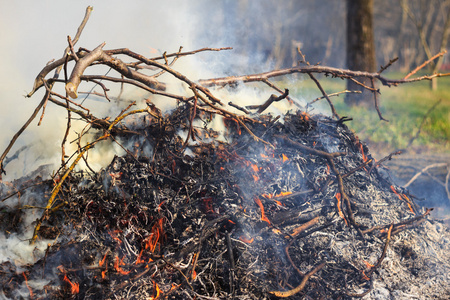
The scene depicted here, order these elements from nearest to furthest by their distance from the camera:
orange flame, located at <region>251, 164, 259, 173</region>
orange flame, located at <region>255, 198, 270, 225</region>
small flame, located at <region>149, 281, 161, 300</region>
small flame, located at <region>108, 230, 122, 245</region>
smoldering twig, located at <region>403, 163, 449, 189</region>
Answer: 1. small flame, located at <region>149, 281, 161, 300</region>
2. small flame, located at <region>108, 230, 122, 245</region>
3. orange flame, located at <region>255, 198, 270, 225</region>
4. orange flame, located at <region>251, 164, 259, 173</region>
5. smoldering twig, located at <region>403, 163, 449, 189</region>

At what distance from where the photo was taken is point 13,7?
4.96 m

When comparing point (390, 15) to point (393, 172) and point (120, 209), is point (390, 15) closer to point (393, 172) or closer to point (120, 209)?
point (393, 172)

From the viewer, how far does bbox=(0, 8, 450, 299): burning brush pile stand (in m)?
2.94

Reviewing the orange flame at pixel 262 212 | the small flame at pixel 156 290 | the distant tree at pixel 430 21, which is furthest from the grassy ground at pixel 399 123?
the small flame at pixel 156 290

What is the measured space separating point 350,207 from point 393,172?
3119mm

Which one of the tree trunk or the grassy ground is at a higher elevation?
the tree trunk

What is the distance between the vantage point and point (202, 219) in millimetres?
3221

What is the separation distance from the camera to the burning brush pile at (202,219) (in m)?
2.94

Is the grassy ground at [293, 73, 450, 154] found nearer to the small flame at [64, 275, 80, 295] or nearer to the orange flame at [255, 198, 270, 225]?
the orange flame at [255, 198, 270, 225]

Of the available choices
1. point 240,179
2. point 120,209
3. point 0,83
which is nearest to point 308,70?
point 240,179

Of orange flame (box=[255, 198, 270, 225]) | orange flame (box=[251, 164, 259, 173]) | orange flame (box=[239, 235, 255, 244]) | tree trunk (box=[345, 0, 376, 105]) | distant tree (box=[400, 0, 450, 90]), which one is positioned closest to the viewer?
orange flame (box=[239, 235, 255, 244])

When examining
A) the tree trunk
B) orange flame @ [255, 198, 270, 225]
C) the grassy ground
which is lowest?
orange flame @ [255, 198, 270, 225]

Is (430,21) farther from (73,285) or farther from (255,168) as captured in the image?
(73,285)

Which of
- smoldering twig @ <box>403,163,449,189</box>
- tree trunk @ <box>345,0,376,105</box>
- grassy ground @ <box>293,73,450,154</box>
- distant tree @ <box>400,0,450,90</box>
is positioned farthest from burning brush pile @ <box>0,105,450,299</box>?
distant tree @ <box>400,0,450,90</box>
